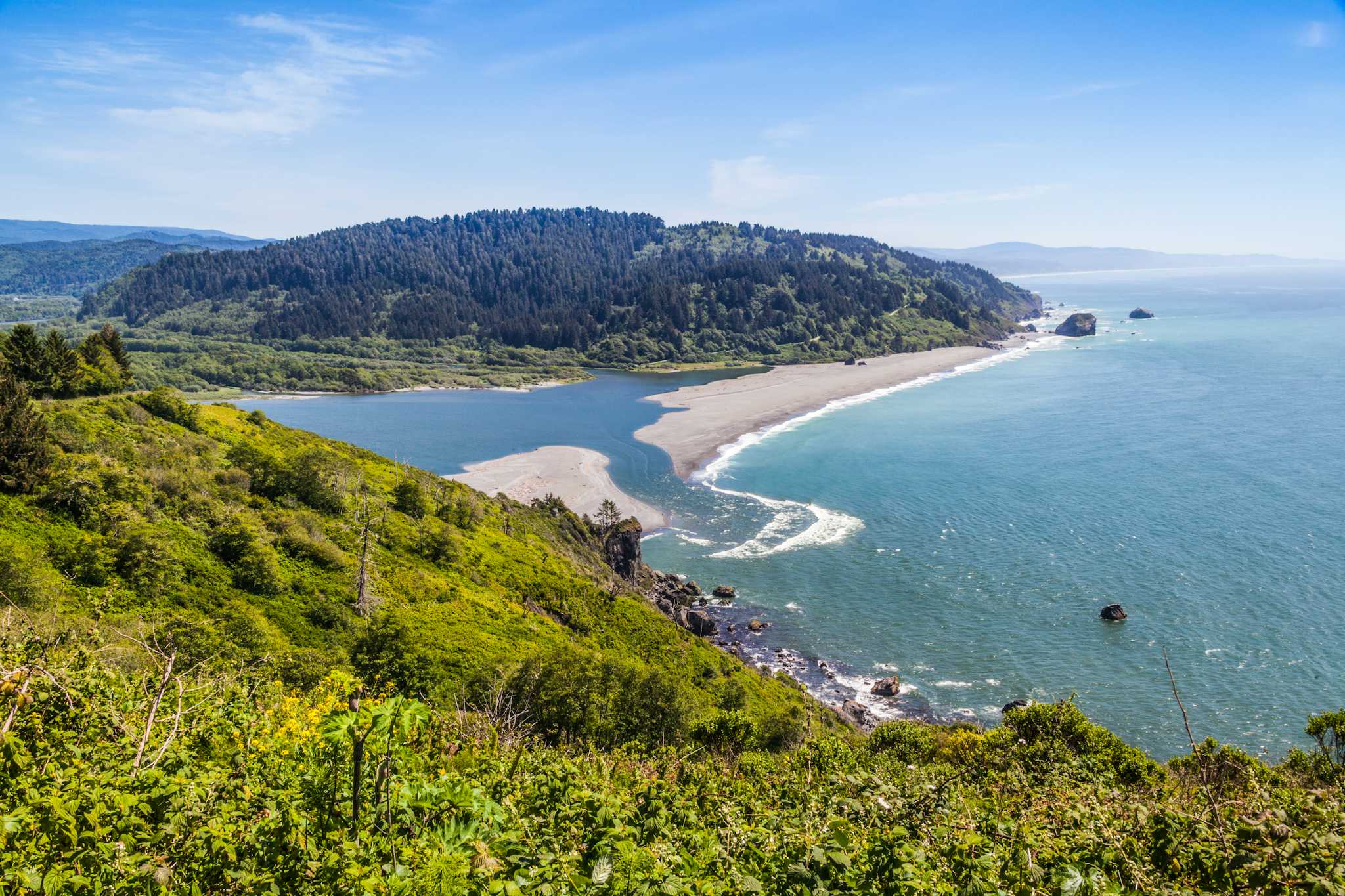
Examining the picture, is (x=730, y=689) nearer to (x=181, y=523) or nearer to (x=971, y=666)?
(x=971, y=666)

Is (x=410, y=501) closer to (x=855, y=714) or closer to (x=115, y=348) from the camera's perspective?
(x=115, y=348)

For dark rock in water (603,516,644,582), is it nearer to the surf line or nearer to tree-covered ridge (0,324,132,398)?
the surf line

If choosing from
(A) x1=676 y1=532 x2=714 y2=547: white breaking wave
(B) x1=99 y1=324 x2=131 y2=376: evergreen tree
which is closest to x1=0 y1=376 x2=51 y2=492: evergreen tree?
(B) x1=99 y1=324 x2=131 y2=376: evergreen tree

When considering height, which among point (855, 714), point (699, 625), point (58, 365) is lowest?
point (855, 714)

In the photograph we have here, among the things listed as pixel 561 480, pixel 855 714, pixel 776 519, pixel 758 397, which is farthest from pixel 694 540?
pixel 758 397

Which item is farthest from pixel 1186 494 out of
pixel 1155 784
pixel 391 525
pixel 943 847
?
pixel 943 847
